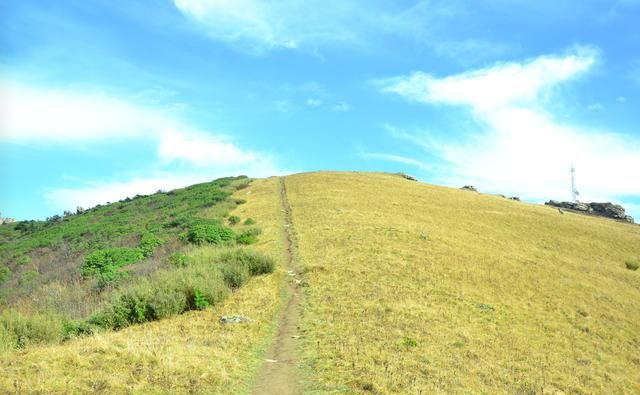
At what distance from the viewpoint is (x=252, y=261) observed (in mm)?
22719

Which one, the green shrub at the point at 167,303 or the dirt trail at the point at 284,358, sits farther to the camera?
the green shrub at the point at 167,303

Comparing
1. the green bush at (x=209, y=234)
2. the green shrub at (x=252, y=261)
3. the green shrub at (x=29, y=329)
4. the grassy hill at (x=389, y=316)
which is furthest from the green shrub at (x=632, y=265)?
the green shrub at (x=29, y=329)

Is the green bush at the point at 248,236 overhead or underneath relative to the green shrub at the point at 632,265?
overhead

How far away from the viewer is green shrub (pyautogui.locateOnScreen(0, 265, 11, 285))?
34375 millimetres

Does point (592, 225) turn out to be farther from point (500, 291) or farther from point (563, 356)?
point (563, 356)

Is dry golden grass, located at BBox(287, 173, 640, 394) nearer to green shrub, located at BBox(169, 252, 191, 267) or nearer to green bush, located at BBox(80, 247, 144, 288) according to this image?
green shrub, located at BBox(169, 252, 191, 267)

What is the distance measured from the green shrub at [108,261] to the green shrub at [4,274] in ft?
37.0

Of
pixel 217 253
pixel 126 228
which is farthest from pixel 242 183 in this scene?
pixel 217 253

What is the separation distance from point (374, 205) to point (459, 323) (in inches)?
1042

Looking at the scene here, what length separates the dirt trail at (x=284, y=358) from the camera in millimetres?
10930

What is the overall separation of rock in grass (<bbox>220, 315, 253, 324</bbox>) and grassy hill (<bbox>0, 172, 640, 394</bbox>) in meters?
0.28

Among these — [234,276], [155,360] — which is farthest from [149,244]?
[155,360]

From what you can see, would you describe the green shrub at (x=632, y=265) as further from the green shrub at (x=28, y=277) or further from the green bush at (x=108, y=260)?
the green shrub at (x=28, y=277)

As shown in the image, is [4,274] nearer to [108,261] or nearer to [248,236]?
[108,261]
